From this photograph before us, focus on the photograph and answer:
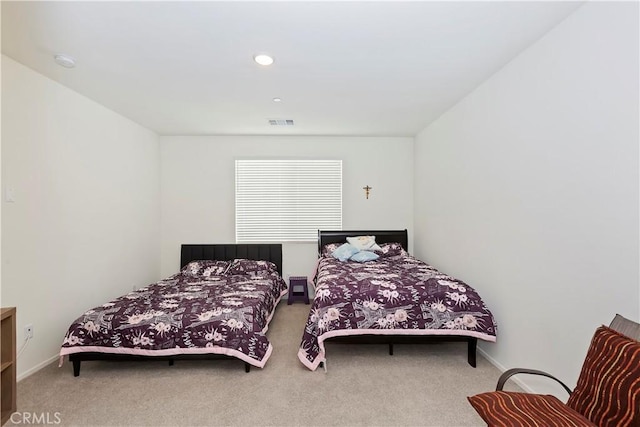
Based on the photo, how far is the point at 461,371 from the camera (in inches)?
107

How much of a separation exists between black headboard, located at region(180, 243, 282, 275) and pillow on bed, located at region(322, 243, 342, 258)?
0.72 metres

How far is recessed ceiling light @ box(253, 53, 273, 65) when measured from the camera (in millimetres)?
2402

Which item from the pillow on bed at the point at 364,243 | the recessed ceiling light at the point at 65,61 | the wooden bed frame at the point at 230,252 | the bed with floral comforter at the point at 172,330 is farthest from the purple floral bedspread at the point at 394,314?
the recessed ceiling light at the point at 65,61

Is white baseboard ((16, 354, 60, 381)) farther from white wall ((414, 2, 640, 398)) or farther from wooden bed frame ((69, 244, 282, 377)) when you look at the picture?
white wall ((414, 2, 640, 398))

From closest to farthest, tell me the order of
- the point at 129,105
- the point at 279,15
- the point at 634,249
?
1. the point at 634,249
2. the point at 279,15
3. the point at 129,105

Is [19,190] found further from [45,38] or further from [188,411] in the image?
[188,411]

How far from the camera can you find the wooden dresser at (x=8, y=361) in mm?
1919

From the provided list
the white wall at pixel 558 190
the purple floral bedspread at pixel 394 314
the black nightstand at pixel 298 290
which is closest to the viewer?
the white wall at pixel 558 190

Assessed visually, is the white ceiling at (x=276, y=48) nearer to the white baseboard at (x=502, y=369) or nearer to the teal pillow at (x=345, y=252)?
the teal pillow at (x=345, y=252)

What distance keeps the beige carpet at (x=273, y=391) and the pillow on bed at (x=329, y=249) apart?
1694 mm

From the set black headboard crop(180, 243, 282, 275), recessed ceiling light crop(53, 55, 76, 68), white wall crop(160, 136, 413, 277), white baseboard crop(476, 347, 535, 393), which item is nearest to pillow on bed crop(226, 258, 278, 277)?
black headboard crop(180, 243, 282, 275)

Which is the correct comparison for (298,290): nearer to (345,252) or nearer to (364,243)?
(345,252)

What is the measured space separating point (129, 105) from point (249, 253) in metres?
2.50

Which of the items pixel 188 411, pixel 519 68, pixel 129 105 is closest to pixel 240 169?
pixel 129 105
